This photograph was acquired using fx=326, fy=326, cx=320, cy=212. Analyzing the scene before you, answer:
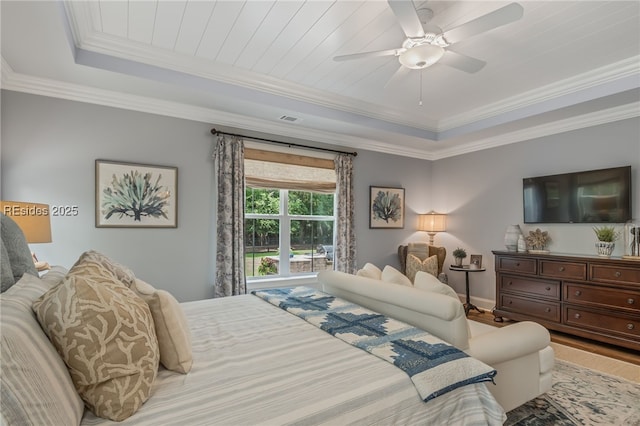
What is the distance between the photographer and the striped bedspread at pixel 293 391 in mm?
1117

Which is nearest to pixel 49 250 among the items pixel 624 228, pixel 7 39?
pixel 7 39

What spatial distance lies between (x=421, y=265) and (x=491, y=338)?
2.95 metres

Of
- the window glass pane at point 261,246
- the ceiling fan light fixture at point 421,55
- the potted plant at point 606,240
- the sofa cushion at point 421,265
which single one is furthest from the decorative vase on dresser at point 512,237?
the window glass pane at point 261,246

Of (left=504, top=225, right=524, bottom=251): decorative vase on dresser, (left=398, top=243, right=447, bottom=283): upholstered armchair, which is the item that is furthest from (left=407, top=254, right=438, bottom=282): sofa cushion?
(left=504, top=225, right=524, bottom=251): decorative vase on dresser

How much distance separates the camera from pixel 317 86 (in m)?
3.65

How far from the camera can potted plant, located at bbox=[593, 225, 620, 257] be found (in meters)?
3.48

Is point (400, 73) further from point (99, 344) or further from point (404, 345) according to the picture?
point (99, 344)

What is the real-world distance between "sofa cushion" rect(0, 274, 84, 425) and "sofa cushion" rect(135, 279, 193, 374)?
0.35 m

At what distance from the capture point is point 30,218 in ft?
7.42

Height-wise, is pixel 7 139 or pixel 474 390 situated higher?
pixel 7 139

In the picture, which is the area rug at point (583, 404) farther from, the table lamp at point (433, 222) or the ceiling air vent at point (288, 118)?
the ceiling air vent at point (288, 118)

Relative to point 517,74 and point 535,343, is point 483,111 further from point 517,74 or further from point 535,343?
point 535,343

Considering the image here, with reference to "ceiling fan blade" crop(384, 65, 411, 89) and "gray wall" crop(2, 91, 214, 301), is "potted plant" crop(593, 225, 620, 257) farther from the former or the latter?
"gray wall" crop(2, 91, 214, 301)

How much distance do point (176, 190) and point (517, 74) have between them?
3805mm
